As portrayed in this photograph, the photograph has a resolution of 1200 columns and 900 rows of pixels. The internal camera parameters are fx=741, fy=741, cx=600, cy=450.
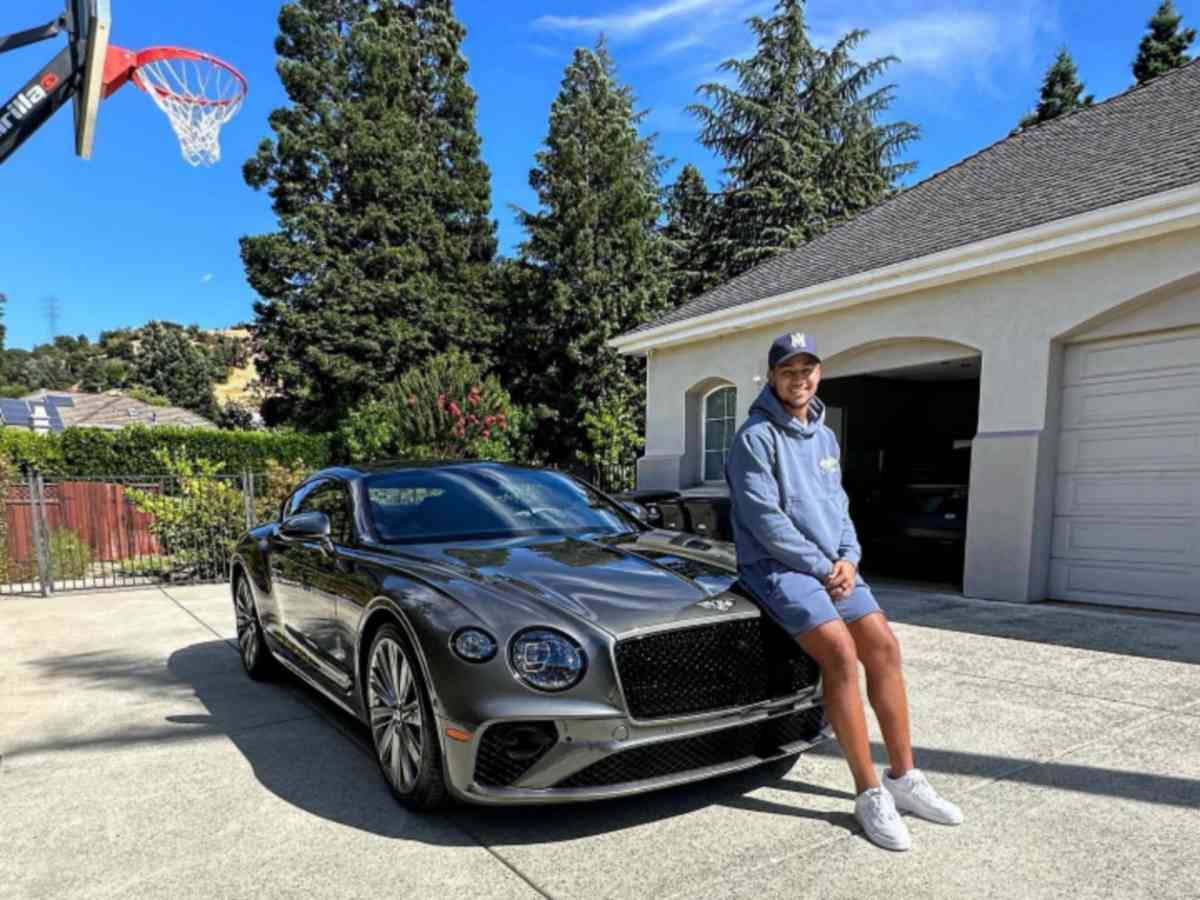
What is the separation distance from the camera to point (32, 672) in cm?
532

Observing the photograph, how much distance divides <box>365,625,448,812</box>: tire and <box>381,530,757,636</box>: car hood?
369 millimetres

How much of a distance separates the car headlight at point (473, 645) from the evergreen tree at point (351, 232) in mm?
20670

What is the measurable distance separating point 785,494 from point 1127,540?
219 inches

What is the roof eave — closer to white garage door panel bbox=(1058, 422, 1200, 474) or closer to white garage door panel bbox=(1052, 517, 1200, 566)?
white garage door panel bbox=(1058, 422, 1200, 474)

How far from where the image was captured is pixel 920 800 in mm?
2707

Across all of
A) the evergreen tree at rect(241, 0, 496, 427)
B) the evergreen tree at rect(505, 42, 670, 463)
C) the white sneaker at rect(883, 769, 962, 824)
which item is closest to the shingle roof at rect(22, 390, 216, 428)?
the evergreen tree at rect(241, 0, 496, 427)

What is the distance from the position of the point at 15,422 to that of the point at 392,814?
102ft

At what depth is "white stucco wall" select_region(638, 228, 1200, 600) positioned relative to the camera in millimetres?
6355

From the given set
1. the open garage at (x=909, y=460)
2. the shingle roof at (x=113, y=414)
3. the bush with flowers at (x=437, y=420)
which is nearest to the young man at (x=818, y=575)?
the open garage at (x=909, y=460)

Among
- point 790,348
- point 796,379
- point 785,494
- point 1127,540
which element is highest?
point 790,348

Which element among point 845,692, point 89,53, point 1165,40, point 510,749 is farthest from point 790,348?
point 1165,40

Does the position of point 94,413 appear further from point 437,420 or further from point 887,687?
point 887,687

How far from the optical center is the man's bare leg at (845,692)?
263 centimetres

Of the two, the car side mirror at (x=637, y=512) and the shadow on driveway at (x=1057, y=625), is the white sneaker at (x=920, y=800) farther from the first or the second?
the shadow on driveway at (x=1057, y=625)
